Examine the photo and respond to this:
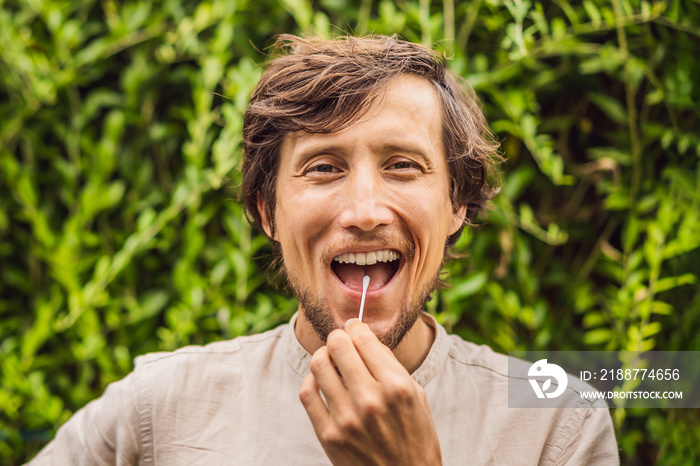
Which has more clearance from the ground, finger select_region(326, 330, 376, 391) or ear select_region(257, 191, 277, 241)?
ear select_region(257, 191, 277, 241)

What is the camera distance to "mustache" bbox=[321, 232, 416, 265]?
1202 millimetres

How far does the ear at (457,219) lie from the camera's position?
147 centimetres

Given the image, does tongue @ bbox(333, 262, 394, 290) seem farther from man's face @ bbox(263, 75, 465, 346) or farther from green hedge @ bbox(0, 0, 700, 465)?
green hedge @ bbox(0, 0, 700, 465)

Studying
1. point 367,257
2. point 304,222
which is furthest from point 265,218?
point 367,257

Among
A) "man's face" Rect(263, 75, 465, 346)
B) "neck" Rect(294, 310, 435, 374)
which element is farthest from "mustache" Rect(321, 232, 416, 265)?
"neck" Rect(294, 310, 435, 374)

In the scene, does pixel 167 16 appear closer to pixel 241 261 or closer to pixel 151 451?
pixel 241 261

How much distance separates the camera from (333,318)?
4.07ft

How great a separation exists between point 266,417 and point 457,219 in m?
0.72

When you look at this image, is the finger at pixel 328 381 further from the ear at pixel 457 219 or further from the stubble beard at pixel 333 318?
the ear at pixel 457 219

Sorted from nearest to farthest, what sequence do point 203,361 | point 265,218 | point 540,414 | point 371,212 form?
point 371,212 → point 540,414 → point 203,361 → point 265,218

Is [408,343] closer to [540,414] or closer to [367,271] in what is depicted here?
[367,271]

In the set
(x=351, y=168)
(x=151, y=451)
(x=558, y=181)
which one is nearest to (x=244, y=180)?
(x=351, y=168)

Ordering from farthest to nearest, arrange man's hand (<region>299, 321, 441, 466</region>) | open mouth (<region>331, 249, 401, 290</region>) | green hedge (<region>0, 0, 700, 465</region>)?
green hedge (<region>0, 0, 700, 465</region>)
open mouth (<region>331, 249, 401, 290</region>)
man's hand (<region>299, 321, 441, 466</region>)

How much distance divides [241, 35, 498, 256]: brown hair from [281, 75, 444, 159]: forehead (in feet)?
0.06
